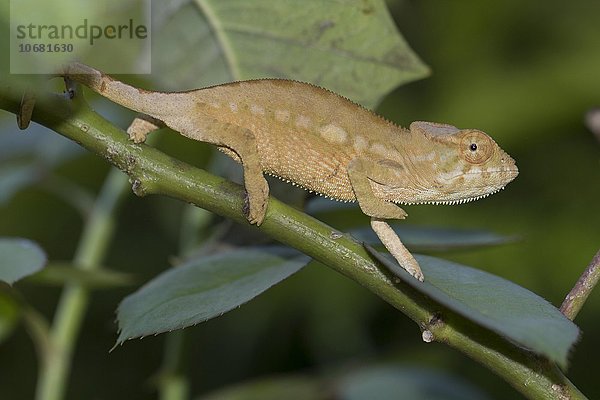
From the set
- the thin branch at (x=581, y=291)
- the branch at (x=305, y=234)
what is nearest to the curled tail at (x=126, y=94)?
the branch at (x=305, y=234)

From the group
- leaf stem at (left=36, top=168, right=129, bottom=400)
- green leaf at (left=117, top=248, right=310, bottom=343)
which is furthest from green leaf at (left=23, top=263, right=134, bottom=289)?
green leaf at (left=117, top=248, right=310, bottom=343)

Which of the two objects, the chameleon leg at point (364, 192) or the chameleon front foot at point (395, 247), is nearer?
the chameleon front foot at point (395, 247)

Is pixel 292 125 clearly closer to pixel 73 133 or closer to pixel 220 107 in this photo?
pixel 220 107

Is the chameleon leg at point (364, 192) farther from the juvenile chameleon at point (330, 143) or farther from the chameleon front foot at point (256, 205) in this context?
the chameleon front foot at point (256, 205)

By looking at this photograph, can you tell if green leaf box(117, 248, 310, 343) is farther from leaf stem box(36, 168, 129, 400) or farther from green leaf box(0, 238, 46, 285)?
leaf stem box(36, 168, 129, 400)

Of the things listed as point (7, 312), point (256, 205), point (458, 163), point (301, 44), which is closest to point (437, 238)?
point (458, 163)

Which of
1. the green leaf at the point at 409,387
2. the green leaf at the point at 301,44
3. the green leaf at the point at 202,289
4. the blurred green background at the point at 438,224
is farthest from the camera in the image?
the blurred green background at the point at 438,224

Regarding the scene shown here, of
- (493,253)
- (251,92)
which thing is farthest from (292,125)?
(493,253)

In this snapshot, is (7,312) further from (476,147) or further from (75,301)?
(476,147)
